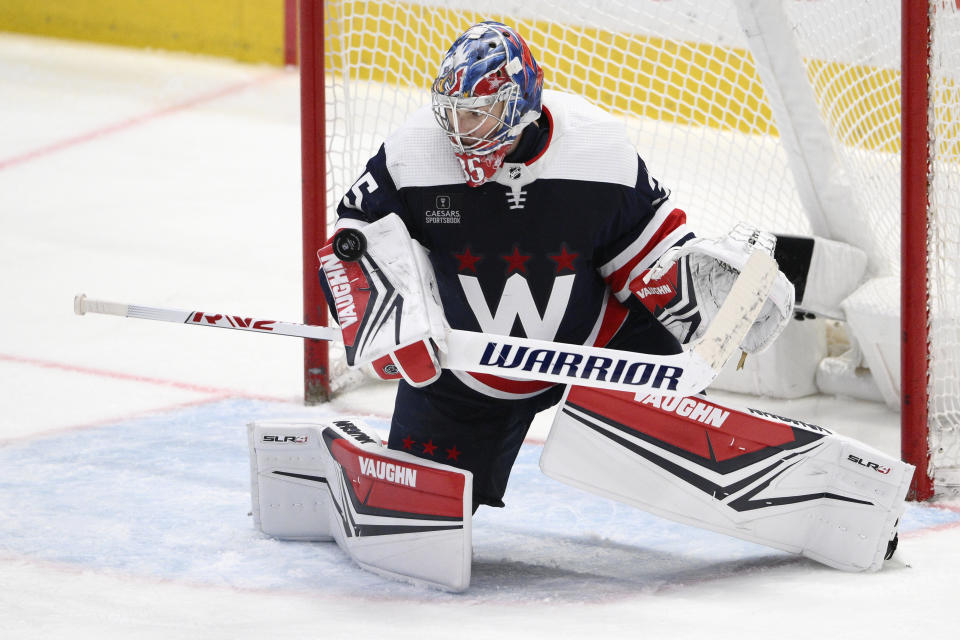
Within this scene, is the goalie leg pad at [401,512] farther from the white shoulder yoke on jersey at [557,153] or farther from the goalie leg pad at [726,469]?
the white shoulder yoke on jersey at [557,153]

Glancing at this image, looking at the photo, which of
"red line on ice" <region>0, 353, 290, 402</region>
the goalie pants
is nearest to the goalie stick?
the goalie pants

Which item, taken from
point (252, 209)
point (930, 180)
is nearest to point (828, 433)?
point (930, 180)

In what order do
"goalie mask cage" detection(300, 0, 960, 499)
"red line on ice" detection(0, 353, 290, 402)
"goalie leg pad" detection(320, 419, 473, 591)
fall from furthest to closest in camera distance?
"red line on ice" detection(0, 353, 290, 402) → "goalie mask cage" detection(300, 0, 960, 499) → "goalie leg pad" detection(320, 419, 473, 591)

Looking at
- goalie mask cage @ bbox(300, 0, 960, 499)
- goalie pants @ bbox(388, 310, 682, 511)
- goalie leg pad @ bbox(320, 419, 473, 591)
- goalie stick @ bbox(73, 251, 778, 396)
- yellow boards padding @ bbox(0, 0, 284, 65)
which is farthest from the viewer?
yellow boards padding @ bbox(0, 0, 284, 65)

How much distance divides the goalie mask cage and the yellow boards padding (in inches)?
151

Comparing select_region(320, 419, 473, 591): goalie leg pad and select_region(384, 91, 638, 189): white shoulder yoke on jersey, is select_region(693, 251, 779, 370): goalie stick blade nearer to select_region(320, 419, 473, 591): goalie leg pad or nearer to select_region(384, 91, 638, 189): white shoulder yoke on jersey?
select_region(384, 91, 638, 189): white shoulder yoke on jersey

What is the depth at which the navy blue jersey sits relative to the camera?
2.40 metres

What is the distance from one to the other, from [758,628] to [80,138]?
5.24m

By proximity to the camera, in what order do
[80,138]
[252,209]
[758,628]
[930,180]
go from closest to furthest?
[758,628] < [930,180] < [252,209] < [80,138]

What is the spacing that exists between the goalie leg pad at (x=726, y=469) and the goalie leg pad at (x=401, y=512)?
201 mm

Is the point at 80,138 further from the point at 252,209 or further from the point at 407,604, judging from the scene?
the point at 407,604

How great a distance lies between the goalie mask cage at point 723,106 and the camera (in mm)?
3340

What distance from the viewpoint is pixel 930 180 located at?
108 inches

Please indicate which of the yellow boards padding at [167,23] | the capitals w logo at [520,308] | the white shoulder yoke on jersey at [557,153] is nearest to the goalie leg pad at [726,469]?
the capitals w logo at [520,308]
